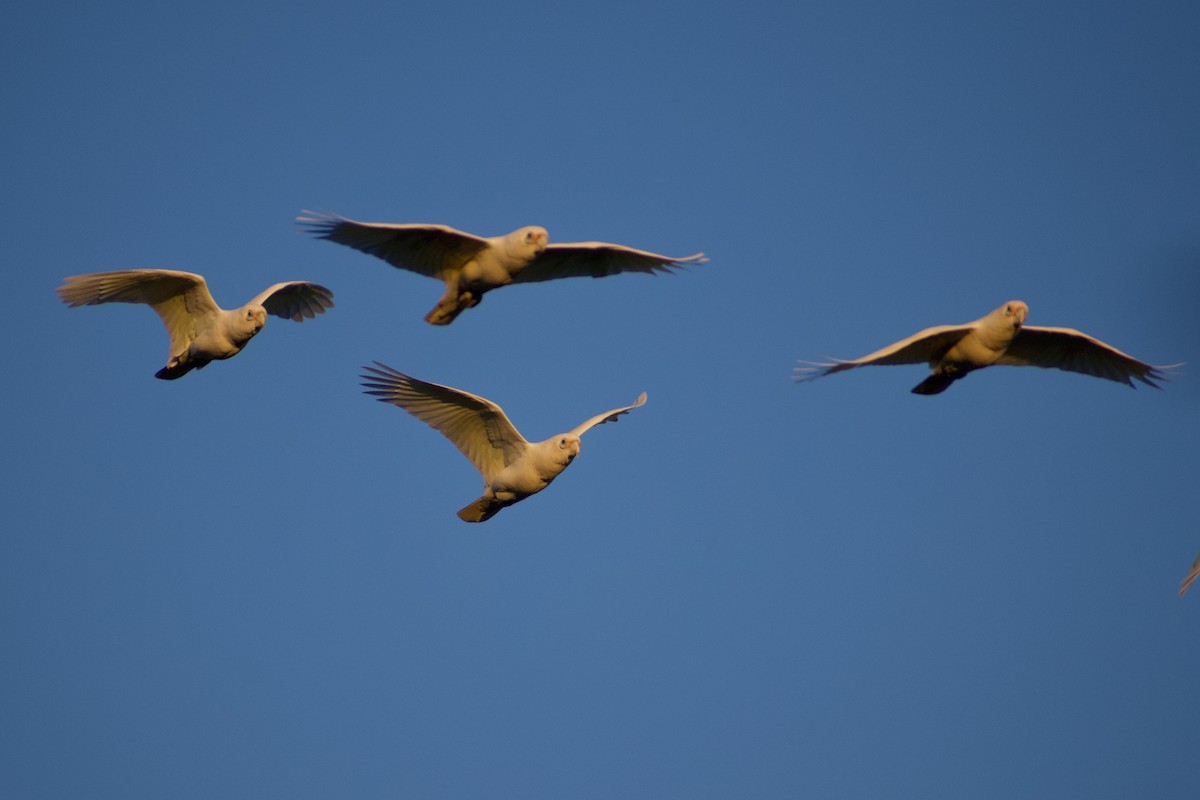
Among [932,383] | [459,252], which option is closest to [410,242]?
[459,252]

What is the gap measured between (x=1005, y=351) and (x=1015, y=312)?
73.3 inches

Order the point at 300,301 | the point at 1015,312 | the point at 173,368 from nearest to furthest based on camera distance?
1. the point at 1015,312
2. the point at 173,368
3. the point at 300,301

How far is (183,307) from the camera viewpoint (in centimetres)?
2806

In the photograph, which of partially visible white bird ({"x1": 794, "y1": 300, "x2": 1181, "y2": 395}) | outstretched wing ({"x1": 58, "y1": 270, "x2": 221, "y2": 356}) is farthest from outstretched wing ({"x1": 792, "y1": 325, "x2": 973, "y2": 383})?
outstretched wing ({"x1": 58, "y1": 270, "x2": 221, "y2": 356})

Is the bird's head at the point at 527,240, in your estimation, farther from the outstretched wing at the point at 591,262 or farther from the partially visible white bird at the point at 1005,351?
the partially visible white bird at the point at 1005,351

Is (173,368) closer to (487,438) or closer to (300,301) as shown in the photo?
(300,301)

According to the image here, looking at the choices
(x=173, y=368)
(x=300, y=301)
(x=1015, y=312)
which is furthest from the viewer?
(x=300, y=301)

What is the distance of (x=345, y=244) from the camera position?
81.7 ft

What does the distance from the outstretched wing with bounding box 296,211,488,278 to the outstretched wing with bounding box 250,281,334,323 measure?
4.40 meters

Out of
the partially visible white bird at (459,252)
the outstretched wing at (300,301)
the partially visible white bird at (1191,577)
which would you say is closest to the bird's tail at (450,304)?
the partially visible white bird at (459,252)

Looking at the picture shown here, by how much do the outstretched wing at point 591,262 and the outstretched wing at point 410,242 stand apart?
112cm

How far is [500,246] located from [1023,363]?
Answer: 30.0 ft

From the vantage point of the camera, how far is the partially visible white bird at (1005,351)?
78.5ft

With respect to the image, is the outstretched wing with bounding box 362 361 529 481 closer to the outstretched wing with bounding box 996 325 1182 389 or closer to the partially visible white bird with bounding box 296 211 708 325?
the partially visible white bird with bounding box 296 211 708 325
